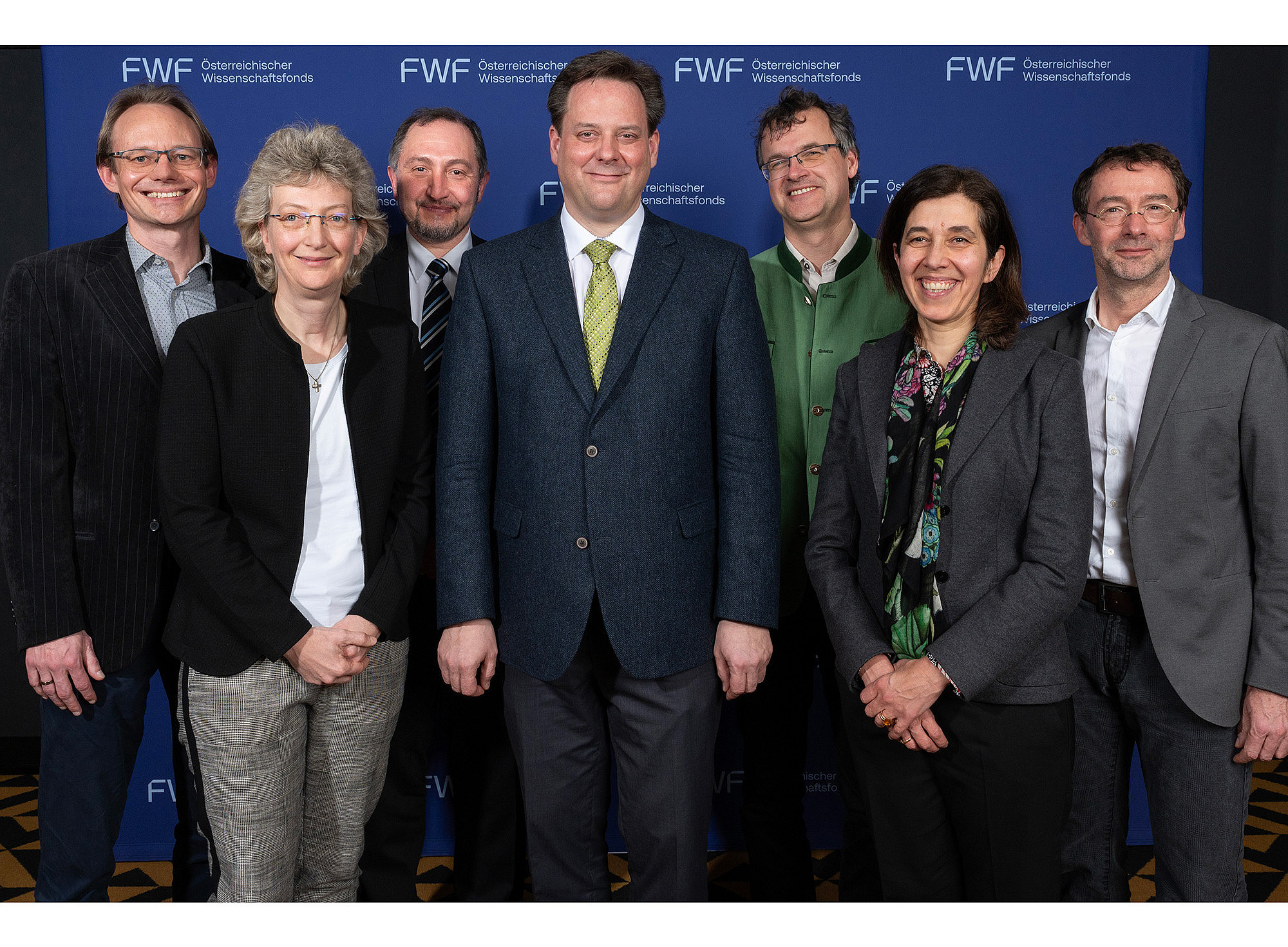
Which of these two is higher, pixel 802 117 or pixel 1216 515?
pixel 802 117

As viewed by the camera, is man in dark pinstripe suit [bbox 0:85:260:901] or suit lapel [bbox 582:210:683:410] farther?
man in dark pinstripe suit [bbox 0:85:260:901]

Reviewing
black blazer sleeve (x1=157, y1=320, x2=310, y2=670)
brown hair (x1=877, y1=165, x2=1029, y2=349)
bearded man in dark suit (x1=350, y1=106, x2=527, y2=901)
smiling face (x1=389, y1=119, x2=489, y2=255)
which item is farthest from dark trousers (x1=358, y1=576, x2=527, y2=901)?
brown hair (x1=877, y1=165, x2=1029, y2=349)

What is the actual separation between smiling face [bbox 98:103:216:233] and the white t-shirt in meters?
0.62

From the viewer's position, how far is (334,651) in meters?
1.75

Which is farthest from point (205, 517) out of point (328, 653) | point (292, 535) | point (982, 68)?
point (982, 68)

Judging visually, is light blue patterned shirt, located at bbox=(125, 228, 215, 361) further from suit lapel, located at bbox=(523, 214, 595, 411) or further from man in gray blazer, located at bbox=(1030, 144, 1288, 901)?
man in gray blazer, located at bbox=(1030, 144, 1288, 901)

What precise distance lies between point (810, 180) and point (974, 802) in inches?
62.9

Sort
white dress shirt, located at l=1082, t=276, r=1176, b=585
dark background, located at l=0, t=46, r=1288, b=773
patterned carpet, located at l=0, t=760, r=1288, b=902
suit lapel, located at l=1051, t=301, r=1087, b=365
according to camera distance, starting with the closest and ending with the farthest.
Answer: white dress shirt, located at l=1082, t=276, r=1176, b=585
suit lapel, located at l=1051, t=301, r=1087, b=365
patterned carpet, located at l=0, t=760, r=1288, b=902
dark background, located at l=0, t=46, r=1288, b=773

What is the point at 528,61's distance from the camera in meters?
3.00

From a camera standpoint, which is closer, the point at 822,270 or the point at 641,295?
the point at 641,295

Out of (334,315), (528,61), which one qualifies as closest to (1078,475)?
(334,315)

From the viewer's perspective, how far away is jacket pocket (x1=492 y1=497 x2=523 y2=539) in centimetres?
189

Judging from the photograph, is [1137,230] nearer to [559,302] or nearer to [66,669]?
[559,302]

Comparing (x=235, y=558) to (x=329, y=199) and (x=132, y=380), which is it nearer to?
(x=132, y=380)
